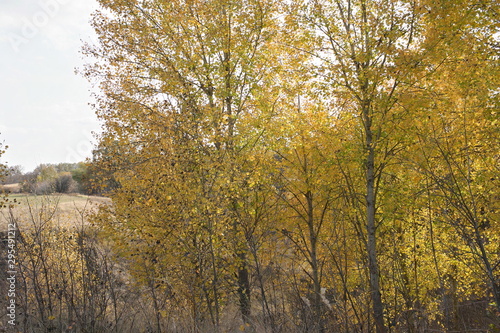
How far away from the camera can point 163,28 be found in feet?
37.0

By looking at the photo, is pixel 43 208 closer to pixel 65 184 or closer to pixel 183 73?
pixel 183 73

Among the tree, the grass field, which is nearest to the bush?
the grass field

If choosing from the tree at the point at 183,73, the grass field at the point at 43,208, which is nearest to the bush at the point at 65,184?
the grass field at the point at 43,208

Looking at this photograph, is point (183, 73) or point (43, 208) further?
point (183, 73)

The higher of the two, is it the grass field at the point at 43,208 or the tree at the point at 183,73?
the tree at the point at 183,73

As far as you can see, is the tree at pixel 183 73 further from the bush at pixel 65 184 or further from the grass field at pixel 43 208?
the bush at pixel 65 184

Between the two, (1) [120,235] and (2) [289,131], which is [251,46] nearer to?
(2) [289,131]

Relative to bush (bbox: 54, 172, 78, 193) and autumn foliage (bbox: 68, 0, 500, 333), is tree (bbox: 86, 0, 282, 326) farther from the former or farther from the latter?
bush (bbox: 54, 172, 78, 193)

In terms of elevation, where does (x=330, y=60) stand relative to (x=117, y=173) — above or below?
above

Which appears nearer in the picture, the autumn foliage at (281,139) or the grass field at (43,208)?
the grass field at (43,208)

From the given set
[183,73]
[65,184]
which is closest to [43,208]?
[183,73]

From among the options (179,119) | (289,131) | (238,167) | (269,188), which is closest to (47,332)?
(179,119)

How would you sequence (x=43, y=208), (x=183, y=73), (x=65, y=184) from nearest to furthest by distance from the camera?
(x=43, y=208), (x=183, y=73), (x=65, y=184)

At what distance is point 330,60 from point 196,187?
5235 mm
